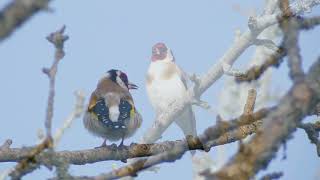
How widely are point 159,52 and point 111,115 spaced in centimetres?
609

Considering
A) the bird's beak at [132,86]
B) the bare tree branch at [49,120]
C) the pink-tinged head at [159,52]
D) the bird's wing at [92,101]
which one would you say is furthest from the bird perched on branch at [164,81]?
the bare tree branch at [49,120]

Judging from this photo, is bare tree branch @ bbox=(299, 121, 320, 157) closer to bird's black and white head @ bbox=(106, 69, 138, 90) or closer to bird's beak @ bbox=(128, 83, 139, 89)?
bird's black and white head @ bbox=(106, 69, 138, 90)

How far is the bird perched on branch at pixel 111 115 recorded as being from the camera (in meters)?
4.23

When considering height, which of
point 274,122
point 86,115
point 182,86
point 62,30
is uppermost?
point 182,86

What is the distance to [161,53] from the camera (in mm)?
10242

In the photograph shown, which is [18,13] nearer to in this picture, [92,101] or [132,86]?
[92,101]

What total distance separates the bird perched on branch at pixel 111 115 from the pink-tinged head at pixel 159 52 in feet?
17.7

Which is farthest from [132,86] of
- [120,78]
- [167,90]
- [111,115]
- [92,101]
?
[167,90]

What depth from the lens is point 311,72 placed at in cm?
112

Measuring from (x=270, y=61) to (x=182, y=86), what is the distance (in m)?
8.72

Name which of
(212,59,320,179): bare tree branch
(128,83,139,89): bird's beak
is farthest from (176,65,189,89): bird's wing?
(212,59,320,179): bare tree branch

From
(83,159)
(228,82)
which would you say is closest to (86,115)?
(83,159)

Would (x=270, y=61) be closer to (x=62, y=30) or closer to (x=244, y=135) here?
(x=62, y=30)

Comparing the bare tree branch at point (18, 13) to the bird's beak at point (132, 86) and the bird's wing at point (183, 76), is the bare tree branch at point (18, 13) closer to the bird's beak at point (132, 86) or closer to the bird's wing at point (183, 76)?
the bird's beak at point (132, 86)
